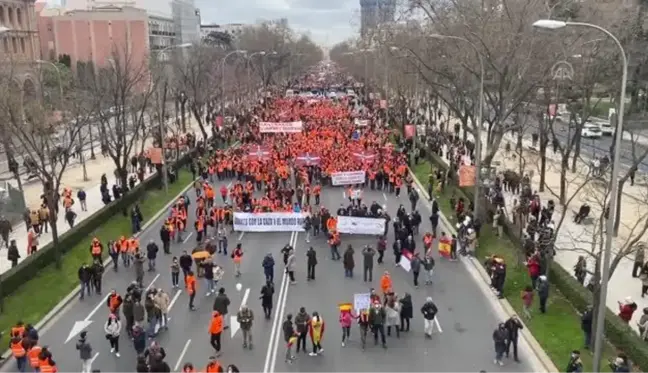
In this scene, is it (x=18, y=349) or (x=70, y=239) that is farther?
(x=70, y=239)

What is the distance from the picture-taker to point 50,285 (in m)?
22.5

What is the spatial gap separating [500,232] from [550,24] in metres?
15.3

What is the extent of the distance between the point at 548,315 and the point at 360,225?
974 centimetres

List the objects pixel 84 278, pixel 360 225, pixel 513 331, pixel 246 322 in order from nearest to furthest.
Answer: pixel 513 331 → pixel 246 322 → pixel 84 278 → pixel 360 225

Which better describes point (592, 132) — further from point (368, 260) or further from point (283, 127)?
point (368, 260)

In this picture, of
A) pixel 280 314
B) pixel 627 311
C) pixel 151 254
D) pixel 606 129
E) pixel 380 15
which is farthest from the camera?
pixel 380 15

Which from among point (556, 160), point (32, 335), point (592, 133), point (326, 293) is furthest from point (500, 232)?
point (592, 133)

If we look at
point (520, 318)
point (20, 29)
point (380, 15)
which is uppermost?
point (380, 15)

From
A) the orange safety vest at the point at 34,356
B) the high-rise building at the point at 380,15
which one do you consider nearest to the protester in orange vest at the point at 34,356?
the orange safety vest at the point at 34,356

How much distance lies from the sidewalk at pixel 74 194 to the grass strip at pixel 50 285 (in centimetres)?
146

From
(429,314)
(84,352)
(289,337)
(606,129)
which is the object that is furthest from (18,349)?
(606,129)

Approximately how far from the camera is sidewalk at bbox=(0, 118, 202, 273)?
27578 mm

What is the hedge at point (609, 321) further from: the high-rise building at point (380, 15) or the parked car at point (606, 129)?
the parked car at point (606, 129)

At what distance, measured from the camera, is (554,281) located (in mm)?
21609
